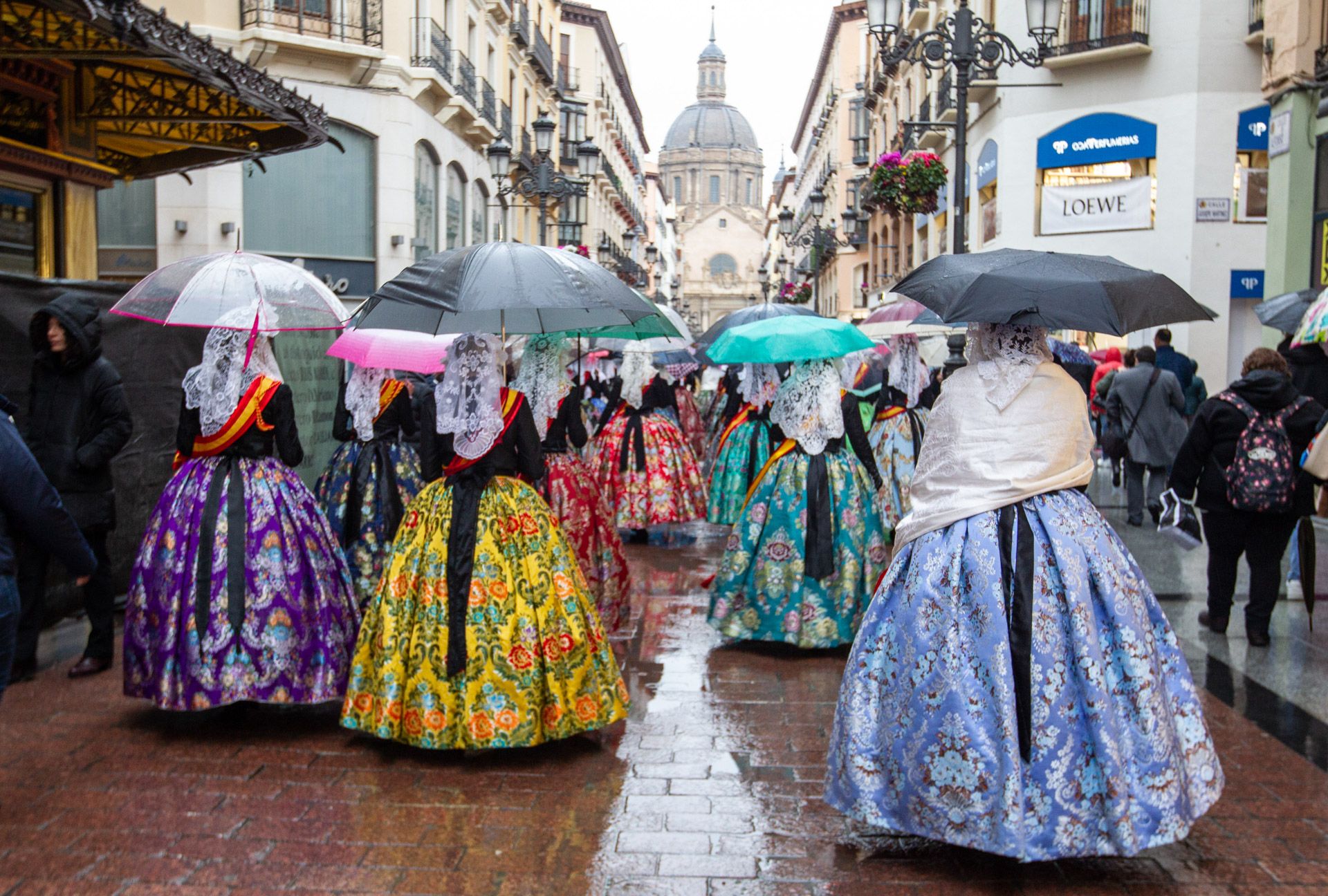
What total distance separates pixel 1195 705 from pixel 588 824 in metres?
2.12

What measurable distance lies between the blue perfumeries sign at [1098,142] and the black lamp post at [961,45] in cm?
808

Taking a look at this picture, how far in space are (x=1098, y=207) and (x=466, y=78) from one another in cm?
1194

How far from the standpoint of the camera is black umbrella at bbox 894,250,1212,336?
3982 millimetres

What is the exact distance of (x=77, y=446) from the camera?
6445 mm

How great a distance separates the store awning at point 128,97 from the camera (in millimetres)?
7559

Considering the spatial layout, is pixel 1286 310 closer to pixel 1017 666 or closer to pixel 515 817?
pixel 1017 666

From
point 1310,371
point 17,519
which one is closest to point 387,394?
point 17,519

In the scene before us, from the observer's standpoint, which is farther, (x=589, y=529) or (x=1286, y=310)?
(x=1286, y=310)

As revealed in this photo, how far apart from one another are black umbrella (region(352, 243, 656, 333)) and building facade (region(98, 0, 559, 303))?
10785mm

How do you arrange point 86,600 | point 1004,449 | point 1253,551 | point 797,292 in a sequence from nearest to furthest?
point 1004,449 < point 86,600 < point 1253,551 < point 797,292

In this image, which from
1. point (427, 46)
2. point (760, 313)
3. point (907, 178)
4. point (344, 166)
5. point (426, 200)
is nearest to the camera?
point (760, 313)

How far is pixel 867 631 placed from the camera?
4.34m

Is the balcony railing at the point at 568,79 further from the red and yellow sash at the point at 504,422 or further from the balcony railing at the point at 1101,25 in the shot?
the red and yellow sash at the point at 504,422

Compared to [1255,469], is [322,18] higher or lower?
higher
